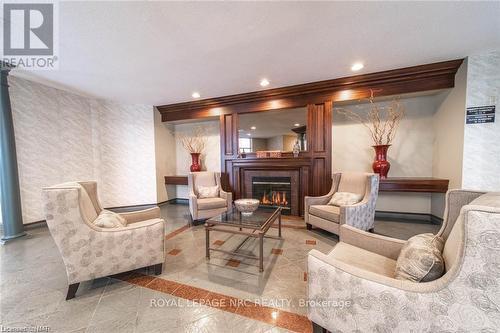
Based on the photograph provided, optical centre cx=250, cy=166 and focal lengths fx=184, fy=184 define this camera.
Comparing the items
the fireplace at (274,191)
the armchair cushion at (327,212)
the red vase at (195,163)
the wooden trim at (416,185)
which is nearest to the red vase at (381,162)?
the wooden trim at (416,185)

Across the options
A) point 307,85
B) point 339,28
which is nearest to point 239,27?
point 339,28

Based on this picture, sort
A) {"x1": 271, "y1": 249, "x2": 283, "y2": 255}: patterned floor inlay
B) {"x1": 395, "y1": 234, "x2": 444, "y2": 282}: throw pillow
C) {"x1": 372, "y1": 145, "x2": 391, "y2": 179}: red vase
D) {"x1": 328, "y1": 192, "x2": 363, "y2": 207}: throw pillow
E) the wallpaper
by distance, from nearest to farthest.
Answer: {"x1": 395, "y1": 234, "x2": 444, "y2": 282}: throw pillow
{"x1": 271, "y1": 249, "x2": 283, "y2": 255}: patterned floor inlay
the wallpaper
{"x1": 328, "y1": 192, "x2": 363, "y2": 207}: throw pillow
{"x1": 372, "y1": 145, "x2": 391, "y2": 179}: red vase

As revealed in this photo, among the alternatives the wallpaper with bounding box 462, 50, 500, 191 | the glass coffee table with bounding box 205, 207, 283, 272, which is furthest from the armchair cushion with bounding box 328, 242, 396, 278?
the wallpaper with bounding box 462, 50, 500, 191

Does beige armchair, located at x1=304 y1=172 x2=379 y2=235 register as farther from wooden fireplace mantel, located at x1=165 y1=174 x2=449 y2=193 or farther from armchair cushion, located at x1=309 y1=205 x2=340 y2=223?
wooden fireplace mantel, located at x1=165 y1=174 x2=449 y2=193

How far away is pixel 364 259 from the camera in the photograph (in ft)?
4.36

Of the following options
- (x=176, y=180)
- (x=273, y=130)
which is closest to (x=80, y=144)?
(x=176, y=180)

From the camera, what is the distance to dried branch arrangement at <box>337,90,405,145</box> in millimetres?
3293

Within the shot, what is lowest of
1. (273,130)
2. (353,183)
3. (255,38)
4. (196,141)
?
(353,183)

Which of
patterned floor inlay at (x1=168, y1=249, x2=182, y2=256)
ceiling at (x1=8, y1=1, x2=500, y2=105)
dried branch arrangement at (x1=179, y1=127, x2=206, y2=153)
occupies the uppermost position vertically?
ceiling at (x1=8, y1=1, x2=500, y2=105)

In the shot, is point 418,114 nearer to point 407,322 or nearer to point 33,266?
point 407,322

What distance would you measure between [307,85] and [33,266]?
4.48m

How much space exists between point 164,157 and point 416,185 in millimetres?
5270

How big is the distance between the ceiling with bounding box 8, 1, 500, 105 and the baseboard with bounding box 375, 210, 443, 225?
252 cm

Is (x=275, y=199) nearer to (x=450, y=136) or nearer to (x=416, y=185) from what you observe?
(x=416, y=185)
